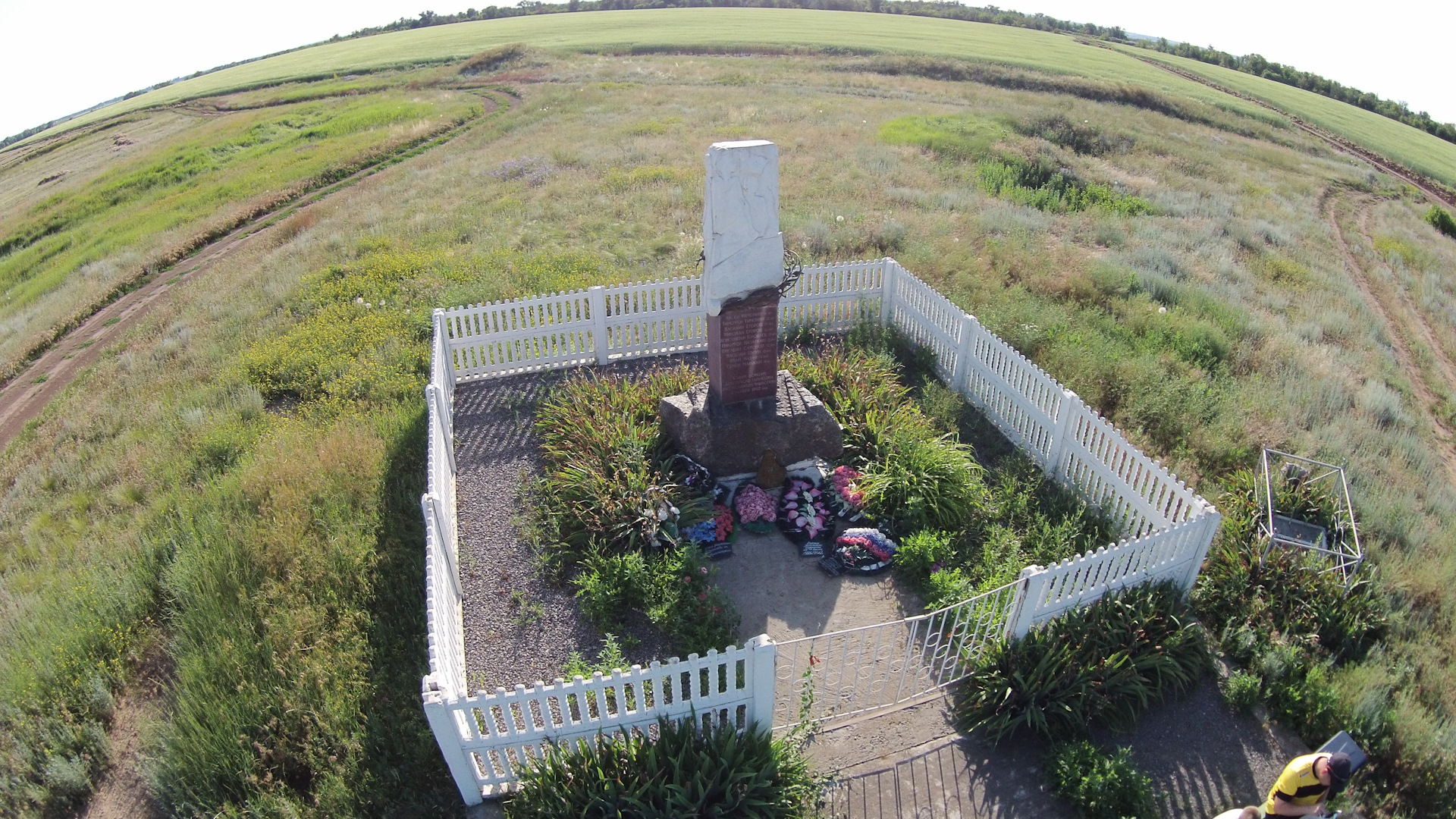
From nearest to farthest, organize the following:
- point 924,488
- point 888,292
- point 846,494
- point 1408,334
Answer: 1. point 924,488
2. point 846,494
3. point 888,292
4. point 1408,334

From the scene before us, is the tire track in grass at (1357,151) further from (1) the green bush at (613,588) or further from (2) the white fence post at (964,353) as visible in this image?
(1) the green bush at (613,588)

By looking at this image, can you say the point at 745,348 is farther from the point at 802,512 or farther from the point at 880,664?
the point at 880,664

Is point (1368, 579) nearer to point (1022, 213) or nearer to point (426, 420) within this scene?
point (426, 420)

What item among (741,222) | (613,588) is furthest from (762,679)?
(741,222)

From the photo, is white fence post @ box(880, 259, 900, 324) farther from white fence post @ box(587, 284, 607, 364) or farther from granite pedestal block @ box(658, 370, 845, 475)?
white fence post @ box(587, 284, 607, 364)

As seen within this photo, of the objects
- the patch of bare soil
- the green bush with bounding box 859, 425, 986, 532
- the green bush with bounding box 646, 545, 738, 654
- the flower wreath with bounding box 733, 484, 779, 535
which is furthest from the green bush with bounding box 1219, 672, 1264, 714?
the patch of bare soil

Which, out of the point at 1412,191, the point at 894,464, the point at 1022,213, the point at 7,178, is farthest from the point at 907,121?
the point at 7,178

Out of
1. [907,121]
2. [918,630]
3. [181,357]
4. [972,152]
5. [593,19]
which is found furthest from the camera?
[593,19]
